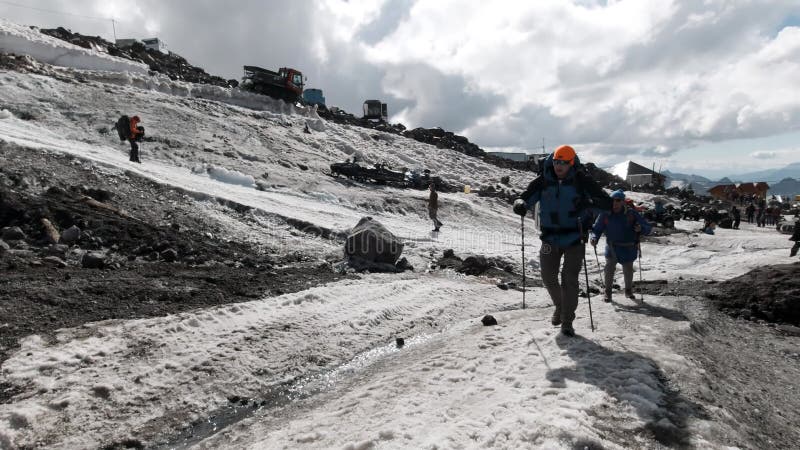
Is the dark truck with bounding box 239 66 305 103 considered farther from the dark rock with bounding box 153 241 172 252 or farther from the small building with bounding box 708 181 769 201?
the small building with bounding box 708 181 769 201

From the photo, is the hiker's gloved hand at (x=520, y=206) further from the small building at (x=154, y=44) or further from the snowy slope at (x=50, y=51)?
the small building at (x=154, y=44)

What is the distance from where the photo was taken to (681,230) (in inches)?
965

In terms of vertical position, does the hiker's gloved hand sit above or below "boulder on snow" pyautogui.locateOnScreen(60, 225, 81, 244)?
above

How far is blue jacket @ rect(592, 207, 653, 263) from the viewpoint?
7848 millimetres

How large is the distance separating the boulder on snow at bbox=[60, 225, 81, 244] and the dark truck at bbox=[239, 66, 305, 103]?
26.9 meters

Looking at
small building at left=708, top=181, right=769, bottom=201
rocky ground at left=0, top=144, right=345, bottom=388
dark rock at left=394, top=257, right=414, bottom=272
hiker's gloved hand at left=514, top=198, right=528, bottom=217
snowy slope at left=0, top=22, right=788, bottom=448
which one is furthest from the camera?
small building at left=708, top=181, right=769, bottom=201

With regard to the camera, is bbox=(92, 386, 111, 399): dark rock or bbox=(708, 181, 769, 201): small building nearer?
bbox=(92, 386, 111, 399): dark rock

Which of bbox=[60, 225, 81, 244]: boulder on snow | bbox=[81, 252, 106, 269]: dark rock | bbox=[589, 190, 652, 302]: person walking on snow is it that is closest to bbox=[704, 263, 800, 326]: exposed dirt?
bbox=[589, 190, 652, 302]: person walking on snow

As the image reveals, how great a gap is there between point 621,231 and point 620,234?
2.1 inches

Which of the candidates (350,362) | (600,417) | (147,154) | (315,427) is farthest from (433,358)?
(147,154)

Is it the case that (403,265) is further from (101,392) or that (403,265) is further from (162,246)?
(101,392)

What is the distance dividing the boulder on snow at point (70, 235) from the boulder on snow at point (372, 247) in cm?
486

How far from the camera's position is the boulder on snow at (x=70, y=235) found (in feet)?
26.8

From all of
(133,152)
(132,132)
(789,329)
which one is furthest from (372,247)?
(132,132)
